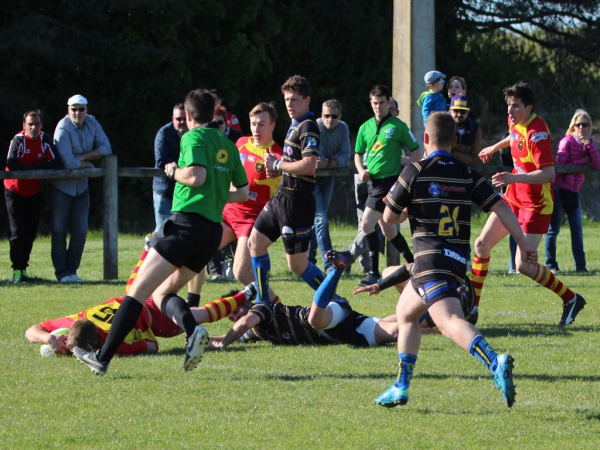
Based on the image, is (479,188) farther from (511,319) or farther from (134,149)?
(134,149)

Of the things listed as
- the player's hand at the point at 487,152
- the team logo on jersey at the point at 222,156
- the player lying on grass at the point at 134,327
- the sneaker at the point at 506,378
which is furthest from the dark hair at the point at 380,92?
the sneaker at the point at 506,378

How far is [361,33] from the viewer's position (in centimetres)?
2684

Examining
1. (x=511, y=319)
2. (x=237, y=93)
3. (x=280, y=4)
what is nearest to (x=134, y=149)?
(x=237, y=93)

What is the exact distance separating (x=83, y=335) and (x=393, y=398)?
2353 millimetres

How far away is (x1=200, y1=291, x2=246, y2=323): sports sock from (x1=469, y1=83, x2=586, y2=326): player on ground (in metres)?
2.05

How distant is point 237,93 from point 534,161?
53.1ft

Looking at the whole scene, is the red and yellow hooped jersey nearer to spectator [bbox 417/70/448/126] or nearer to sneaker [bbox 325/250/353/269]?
sneaker [bbox 325/250/353/269]

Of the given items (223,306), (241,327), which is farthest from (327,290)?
(223,306)

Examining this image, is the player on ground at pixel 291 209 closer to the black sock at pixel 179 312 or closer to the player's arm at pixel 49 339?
the black sock at pixel 179 312

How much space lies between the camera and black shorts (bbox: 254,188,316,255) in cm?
757

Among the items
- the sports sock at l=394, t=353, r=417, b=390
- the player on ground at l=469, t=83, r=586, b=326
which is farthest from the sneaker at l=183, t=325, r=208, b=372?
the player on ground at l=469, t=83, r=586, b=326

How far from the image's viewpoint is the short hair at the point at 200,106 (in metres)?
5.81

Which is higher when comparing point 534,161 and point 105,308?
point 534,161

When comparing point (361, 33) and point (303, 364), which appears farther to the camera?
point (361, 33)
